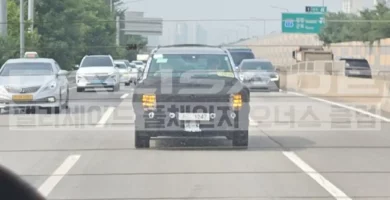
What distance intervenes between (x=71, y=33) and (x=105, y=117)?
10.6 feet

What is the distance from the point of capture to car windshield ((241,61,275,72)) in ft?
111

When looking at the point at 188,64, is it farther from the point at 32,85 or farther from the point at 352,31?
the point at 352,31

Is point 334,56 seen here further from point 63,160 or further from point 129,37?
point 63,160

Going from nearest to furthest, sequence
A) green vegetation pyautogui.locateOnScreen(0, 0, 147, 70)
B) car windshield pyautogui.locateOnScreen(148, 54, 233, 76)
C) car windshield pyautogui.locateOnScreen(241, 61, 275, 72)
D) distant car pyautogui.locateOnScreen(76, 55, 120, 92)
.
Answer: car windshield pyautogui.locateOnScreen(148, 54, 233, 76)
green vegetation pyautogui.locateOnScreen(0, 0, 147, 70)
distant car pyautogui.locateOnScreen(76, 55, 120, 92)
car windshield pyautogui.locateOnScreen(241, 61, 275, 72)

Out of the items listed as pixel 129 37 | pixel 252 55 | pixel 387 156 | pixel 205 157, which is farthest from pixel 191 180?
pixel 252 55

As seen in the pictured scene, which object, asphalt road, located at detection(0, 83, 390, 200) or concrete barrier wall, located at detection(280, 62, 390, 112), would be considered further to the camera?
concrete barrier wall, located at detection(280, 62, 390, 112)

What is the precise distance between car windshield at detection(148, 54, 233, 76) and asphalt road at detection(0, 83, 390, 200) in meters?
1.36

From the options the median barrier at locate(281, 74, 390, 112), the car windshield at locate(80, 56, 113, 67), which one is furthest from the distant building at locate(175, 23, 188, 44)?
the car windshield at locate(80, 56, 113, 67)

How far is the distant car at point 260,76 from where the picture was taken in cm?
3184

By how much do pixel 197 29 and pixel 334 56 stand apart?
98.1 feet

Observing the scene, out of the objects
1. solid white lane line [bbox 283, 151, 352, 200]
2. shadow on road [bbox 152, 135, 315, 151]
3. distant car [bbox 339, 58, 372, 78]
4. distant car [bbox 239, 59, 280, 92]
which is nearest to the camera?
solid white lane line [bbox 283, 151, 352, 200]

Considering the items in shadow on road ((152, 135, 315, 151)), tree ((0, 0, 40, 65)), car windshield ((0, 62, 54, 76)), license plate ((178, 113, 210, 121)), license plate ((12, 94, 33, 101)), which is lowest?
shadow on road ((152, 135, 315, 151))

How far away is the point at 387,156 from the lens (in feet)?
41.2

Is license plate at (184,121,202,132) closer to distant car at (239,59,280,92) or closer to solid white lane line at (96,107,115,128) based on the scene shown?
solid white lane line at (96,107,115,128)
